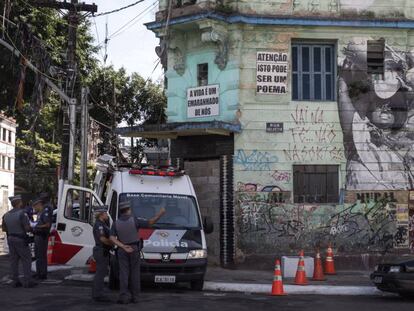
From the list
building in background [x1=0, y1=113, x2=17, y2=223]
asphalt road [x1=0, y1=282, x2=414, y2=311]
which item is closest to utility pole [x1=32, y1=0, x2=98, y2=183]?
asphalt road [x1=0, y1=282, x2=414, y2=311]

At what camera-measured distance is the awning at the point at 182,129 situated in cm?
1658

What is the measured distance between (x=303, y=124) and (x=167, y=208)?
5.77 m

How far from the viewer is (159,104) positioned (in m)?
33.8

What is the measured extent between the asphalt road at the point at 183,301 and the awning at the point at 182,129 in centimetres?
513

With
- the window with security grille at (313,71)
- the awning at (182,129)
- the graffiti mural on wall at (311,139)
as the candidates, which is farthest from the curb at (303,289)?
the window with security grille at (313,71)

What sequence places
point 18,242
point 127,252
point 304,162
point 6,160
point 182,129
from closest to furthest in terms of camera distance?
point 127,252, point 18,242, point 182,129, point 304,162, point 6,160

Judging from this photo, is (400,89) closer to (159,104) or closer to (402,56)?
(402,56)

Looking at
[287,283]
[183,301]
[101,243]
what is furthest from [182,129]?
[183,301]

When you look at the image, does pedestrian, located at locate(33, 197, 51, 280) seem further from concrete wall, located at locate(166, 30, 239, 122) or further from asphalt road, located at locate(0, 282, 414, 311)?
concrete wall, located at locate(166, 30, 239, 122)

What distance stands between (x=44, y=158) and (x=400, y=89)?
3762cm

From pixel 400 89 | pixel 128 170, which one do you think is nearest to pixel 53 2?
pixel 128 170

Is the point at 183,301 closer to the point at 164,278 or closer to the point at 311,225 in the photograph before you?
the point at 164,278

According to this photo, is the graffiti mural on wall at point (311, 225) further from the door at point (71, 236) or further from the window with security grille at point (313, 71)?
the door at point (71, 236)

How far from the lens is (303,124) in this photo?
682 inches
